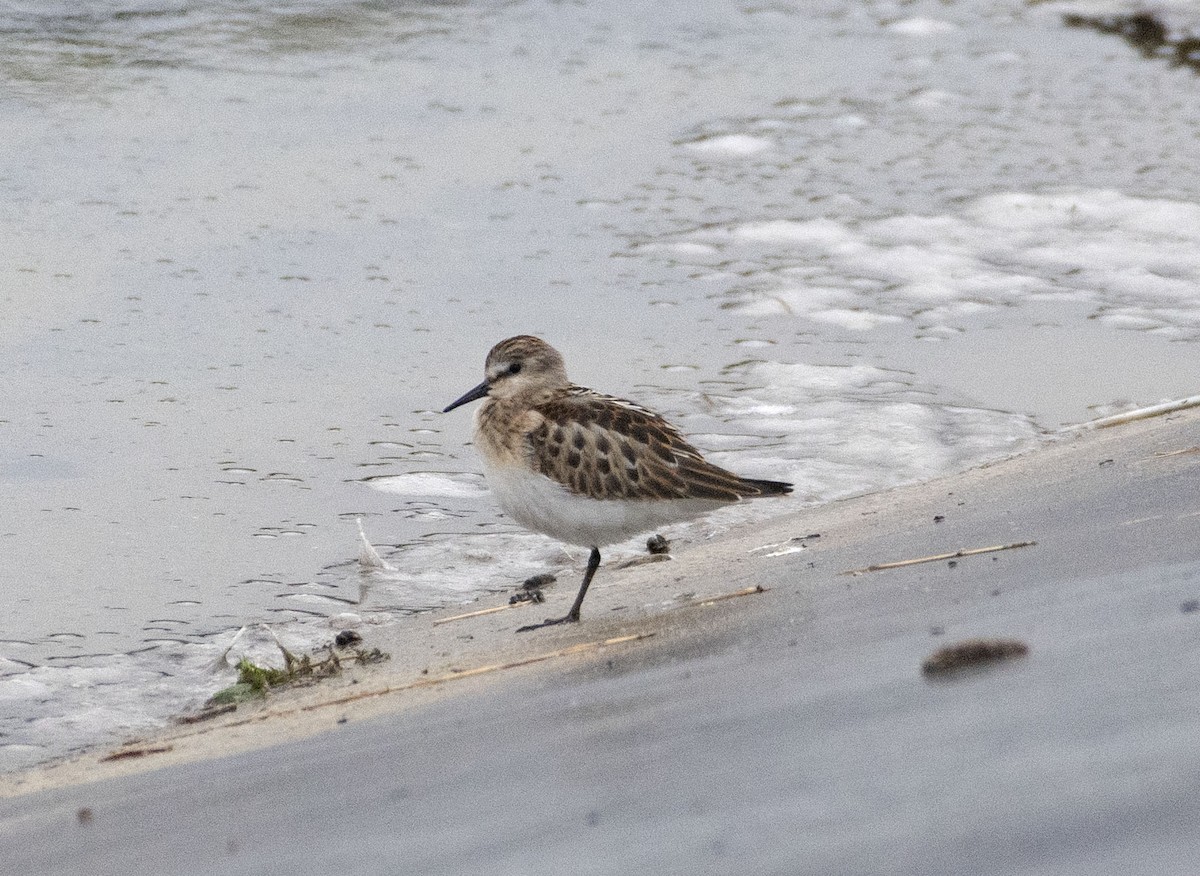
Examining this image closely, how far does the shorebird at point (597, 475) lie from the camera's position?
469 centimetres

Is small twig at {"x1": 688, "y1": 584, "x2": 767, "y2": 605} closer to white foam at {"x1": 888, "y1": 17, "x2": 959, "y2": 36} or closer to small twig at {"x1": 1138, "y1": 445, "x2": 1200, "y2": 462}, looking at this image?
small twig at {"x1": 1138, "y1": 445, "x2": 1200, "y2": 462}

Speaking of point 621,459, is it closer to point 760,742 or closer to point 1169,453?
point 1169,453

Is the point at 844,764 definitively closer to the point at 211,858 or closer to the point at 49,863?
the point at 211,858

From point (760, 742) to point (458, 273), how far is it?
5157 millimetres

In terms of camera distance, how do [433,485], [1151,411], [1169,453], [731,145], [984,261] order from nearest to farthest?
1. [1169,453]
2. [1151,411]
3. [433,485]
4. [984,261]
5. [731,145]

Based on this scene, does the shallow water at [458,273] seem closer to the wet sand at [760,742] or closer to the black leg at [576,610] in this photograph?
the black leg at [576,610]

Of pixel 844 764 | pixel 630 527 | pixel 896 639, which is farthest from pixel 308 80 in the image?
pixel 844 764

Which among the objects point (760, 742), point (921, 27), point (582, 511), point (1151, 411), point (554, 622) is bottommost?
point (921, 27)

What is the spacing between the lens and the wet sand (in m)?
2.26

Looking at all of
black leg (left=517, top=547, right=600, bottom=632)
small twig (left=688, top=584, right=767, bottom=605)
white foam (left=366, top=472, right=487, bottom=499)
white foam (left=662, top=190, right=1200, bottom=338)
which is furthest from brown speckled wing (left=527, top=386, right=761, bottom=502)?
white foam (left=662, top=190, right=1200, bottom=338)

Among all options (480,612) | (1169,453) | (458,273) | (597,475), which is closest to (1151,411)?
(1169,453)

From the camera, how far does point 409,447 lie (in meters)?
6.09

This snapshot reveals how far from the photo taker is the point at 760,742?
2693 millimetres

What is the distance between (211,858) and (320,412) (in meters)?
3.70
